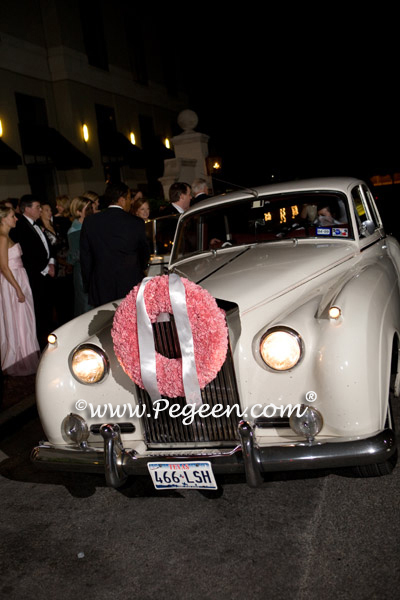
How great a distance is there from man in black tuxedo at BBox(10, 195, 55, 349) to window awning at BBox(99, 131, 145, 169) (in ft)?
50.2

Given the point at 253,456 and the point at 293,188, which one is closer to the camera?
the point at 253,456

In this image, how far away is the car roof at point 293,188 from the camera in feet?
15.6

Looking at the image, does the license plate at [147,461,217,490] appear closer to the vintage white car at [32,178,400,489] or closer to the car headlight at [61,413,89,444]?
the vintage white car at [32,178,400,489]

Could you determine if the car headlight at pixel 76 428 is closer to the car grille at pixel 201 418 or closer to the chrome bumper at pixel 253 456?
the chrome bumper at pixel 253 456

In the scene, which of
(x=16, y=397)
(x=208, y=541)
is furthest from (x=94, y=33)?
(x=208, y=541)

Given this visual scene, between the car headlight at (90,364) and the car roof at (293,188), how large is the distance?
210cm

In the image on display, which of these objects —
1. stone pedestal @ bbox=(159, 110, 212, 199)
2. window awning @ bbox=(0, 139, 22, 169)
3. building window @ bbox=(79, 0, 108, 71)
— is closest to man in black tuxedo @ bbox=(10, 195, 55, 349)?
stone pedestal @ bbox=(159, 110, 212, 199)

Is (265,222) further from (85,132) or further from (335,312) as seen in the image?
(85,132)

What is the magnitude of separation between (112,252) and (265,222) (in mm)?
1871

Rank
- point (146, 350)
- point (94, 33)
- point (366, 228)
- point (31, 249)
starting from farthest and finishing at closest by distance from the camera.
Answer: point (94, 33), point (31, 249), point (366, 228), point (146, 350)

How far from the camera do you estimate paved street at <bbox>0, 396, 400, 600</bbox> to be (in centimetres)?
266

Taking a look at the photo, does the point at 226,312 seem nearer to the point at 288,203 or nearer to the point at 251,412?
the point at 251,412

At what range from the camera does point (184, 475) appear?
3.02 meters

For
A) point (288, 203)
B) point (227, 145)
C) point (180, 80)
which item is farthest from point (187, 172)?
point (227, 145)
